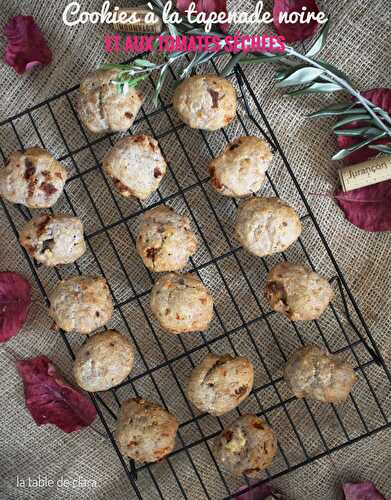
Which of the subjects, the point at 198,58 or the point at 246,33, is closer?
the point at 198,58

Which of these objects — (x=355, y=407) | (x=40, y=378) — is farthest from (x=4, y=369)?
(x=355, y=407)

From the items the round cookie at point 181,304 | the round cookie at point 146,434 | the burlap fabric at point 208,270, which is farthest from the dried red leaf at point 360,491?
the round cookie at point 181,304

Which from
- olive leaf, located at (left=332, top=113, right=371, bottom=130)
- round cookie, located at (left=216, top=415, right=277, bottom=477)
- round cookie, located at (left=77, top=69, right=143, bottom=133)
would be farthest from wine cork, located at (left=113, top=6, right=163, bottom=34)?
round cookie, located at (left=216, top=415, right=277, bottom=477)

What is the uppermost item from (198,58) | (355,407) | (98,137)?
(198,58)

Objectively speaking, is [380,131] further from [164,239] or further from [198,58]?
[164,239]

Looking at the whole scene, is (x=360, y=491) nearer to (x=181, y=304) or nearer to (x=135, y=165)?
(x=181, y=304)

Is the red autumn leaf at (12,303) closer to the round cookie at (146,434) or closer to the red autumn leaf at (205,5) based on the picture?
the round cookie at (146,434)

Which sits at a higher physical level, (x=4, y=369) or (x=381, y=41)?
(x=381, y=41)

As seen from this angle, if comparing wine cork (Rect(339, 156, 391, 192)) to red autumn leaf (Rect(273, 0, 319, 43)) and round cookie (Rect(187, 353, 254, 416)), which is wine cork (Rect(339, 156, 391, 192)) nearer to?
red autumn leaf (Rect(273, 0, 319, 43))
